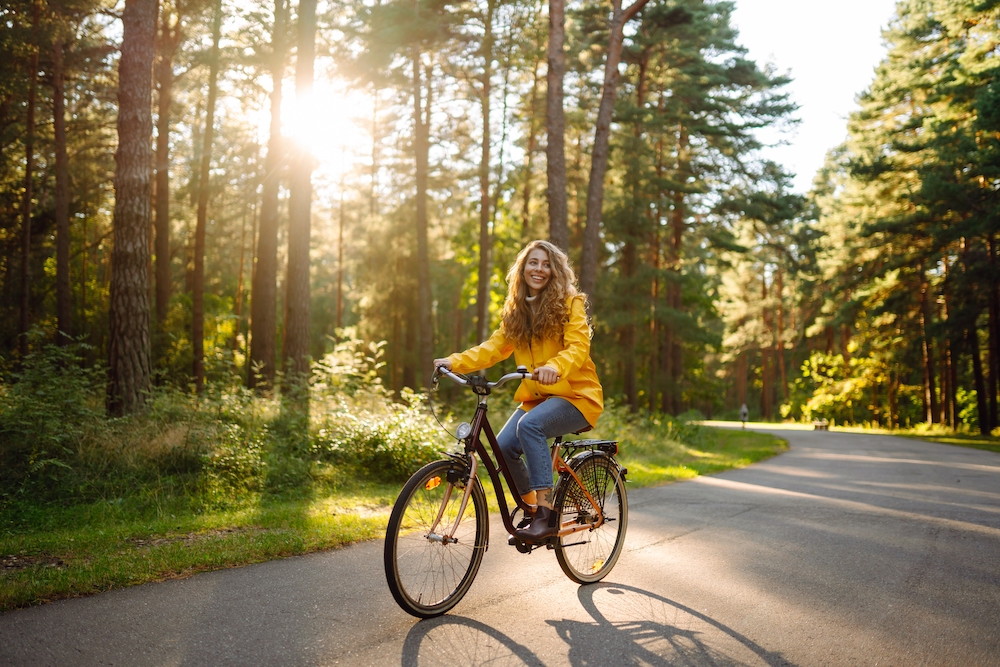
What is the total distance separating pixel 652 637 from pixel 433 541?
1.27 m

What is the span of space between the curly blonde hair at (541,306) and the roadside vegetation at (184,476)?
2.43 metres

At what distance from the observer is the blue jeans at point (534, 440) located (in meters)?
4.32

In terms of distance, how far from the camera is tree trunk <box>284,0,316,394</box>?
1339cm

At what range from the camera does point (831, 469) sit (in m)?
13.1

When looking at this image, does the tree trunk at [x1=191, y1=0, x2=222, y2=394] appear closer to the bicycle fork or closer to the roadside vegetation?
the roadside vegetation

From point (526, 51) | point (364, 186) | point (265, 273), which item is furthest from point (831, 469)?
point (364, 186)

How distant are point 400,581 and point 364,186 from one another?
30977 mm

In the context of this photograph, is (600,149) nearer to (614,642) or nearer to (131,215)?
(131,215)

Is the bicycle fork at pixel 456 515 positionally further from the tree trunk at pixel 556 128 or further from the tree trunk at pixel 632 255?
the tree trunk at pixel 632 255

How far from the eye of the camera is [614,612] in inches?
166

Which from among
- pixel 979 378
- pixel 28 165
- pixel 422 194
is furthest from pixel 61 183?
pixel 979 378

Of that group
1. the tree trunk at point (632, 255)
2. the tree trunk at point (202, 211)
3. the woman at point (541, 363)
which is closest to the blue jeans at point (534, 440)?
the woman at point (541, 363)

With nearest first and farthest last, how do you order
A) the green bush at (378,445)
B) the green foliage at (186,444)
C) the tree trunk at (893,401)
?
the green foliage at (186,444), the green bush at (378,445), the tree trunk at (893,401)

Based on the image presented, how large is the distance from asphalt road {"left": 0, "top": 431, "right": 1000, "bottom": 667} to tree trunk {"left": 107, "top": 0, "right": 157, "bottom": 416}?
18.2ft
